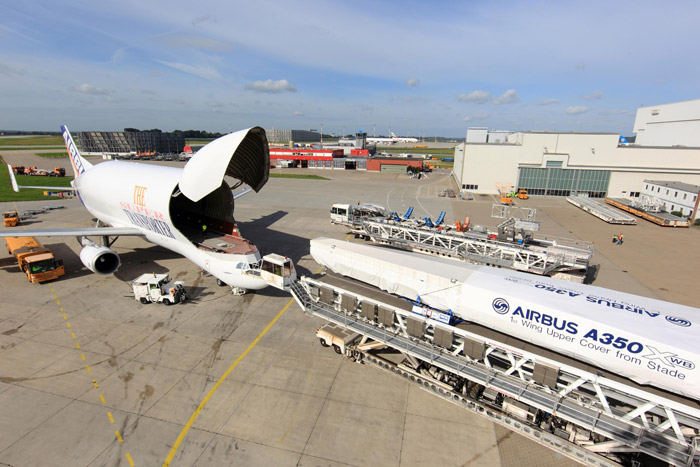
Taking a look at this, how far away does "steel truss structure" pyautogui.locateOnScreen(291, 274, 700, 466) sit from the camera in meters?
9.20

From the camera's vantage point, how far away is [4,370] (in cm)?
1486

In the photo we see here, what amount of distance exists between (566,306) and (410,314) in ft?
18.5

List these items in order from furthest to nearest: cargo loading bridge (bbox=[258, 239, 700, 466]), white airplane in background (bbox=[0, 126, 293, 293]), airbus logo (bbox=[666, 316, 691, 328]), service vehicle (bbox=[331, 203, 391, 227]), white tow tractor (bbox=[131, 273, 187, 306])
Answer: service vehicle (bbox=[331, 203, 391, 227]), white tow tractor (bbox=[131, 273, 187, 306]), white airplane in background (bbox=[0, 126, 293, 293]), airbus logo (bbox=[666, 316, 691, 328]), cargo loading bridge (bbox=[258, 239, 700, 466])

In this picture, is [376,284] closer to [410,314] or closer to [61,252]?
[410,314]

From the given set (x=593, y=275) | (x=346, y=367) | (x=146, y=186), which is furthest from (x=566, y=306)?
(x=146, y=186)

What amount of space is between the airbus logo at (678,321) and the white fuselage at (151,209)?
18.4 m

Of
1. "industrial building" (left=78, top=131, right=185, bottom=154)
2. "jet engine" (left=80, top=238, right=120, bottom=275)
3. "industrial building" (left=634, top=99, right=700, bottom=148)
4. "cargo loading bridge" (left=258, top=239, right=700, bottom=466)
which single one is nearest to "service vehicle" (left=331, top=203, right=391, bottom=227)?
"cargo loading bridge" (left=258, top=239, right=700, bottom=466)

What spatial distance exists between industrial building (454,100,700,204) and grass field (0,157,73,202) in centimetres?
7695

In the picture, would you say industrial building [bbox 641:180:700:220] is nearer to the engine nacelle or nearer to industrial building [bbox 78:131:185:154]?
the engine nacelle

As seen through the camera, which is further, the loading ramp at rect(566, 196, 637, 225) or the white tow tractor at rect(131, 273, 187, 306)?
the loading ramp at rect(566, 196, 637, 225)

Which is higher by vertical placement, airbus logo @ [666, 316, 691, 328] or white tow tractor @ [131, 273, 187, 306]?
airbus logo @ [666, 316, 691, 328]

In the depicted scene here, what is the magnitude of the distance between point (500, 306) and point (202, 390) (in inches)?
509

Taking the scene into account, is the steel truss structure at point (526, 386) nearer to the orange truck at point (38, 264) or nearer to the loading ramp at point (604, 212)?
the orange truck at point (38, 264)

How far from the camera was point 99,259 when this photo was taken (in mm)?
23281
